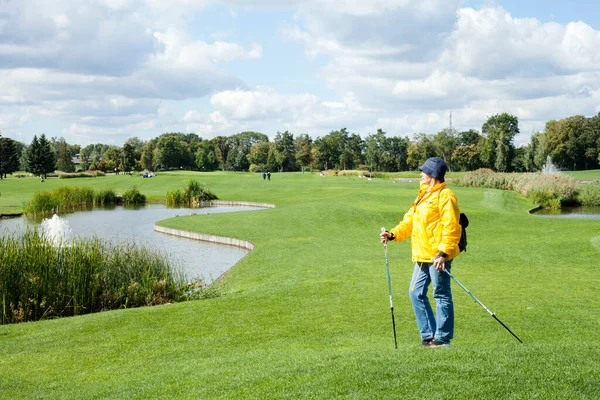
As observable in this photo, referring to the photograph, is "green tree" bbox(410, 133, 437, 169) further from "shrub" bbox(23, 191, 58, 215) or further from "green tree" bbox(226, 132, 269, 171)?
"shrub" bbox(23, 191, 58, 215)

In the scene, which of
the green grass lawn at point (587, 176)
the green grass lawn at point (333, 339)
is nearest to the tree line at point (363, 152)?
the green grass lawn at point (587, 176)

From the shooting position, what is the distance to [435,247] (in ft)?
23.7

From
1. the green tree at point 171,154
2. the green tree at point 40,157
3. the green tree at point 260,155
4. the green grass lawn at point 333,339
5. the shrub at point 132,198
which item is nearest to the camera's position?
the green grass lawn at point 333,339

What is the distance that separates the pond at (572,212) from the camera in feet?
119

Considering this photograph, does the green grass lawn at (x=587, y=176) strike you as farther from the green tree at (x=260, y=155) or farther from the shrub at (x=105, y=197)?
the green tree at (x=260, y=155)

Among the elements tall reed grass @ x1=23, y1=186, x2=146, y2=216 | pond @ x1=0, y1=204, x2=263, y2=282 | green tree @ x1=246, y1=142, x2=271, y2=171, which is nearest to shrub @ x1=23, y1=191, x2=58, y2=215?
tall reed grass @ x1=23, y1=186, x2=146, y2=216

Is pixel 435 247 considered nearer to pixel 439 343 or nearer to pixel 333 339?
pixel 439 343

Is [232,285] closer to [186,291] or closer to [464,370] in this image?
[186,291]

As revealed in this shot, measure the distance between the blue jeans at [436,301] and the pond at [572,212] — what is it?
31.3 meters

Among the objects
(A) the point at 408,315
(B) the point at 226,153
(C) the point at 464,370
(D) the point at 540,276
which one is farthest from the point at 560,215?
(B) the point at 226,153

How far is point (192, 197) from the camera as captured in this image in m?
48.5

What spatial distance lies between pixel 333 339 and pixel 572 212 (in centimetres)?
3537

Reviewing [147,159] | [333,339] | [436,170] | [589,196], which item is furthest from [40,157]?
[436,170]

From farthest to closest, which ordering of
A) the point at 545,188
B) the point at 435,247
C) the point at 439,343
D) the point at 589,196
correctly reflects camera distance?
the point at 589,196, the point at 545,188, the point at 439,343, the point at 435,247
